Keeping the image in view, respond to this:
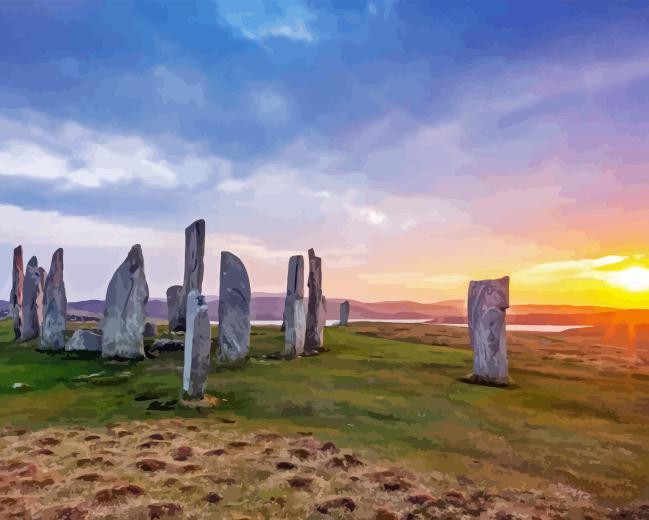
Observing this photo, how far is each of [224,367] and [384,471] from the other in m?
11.6

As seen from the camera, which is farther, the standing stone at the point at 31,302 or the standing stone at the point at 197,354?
the standing stone at the point at 31,302

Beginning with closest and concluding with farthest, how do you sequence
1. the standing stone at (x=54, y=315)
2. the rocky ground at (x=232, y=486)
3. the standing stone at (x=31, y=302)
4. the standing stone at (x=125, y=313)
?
1. the rocky ground at (x=232, y=486)
2. the standing stone at (x=125, y=313)
3. the standing stone at (x=54, y=315)
4. the standing stone at (x=31, y=302)

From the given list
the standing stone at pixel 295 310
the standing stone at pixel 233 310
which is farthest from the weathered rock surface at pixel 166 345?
the standing stone at pixel 295 310

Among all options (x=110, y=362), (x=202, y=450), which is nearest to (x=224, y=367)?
(x=110, y=362)

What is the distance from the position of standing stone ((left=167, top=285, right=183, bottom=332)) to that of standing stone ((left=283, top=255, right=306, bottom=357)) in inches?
262

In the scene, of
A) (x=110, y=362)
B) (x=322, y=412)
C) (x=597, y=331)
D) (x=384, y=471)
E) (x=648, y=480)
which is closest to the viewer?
(x=384, y=471)

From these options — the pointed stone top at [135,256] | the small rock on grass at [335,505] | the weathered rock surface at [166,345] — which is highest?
the pointed stone top at [135,256]

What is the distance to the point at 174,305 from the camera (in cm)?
3052

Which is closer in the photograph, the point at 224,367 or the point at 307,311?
the point at 224,367

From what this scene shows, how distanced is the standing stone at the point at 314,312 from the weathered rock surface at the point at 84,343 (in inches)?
349

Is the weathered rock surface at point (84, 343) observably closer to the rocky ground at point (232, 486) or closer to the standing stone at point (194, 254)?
the standing stone at point (194, 254)

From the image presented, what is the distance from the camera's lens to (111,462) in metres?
9.85

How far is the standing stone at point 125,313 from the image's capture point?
70.9 feet

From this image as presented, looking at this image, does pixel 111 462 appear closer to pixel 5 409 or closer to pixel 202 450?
pixel 202 450
